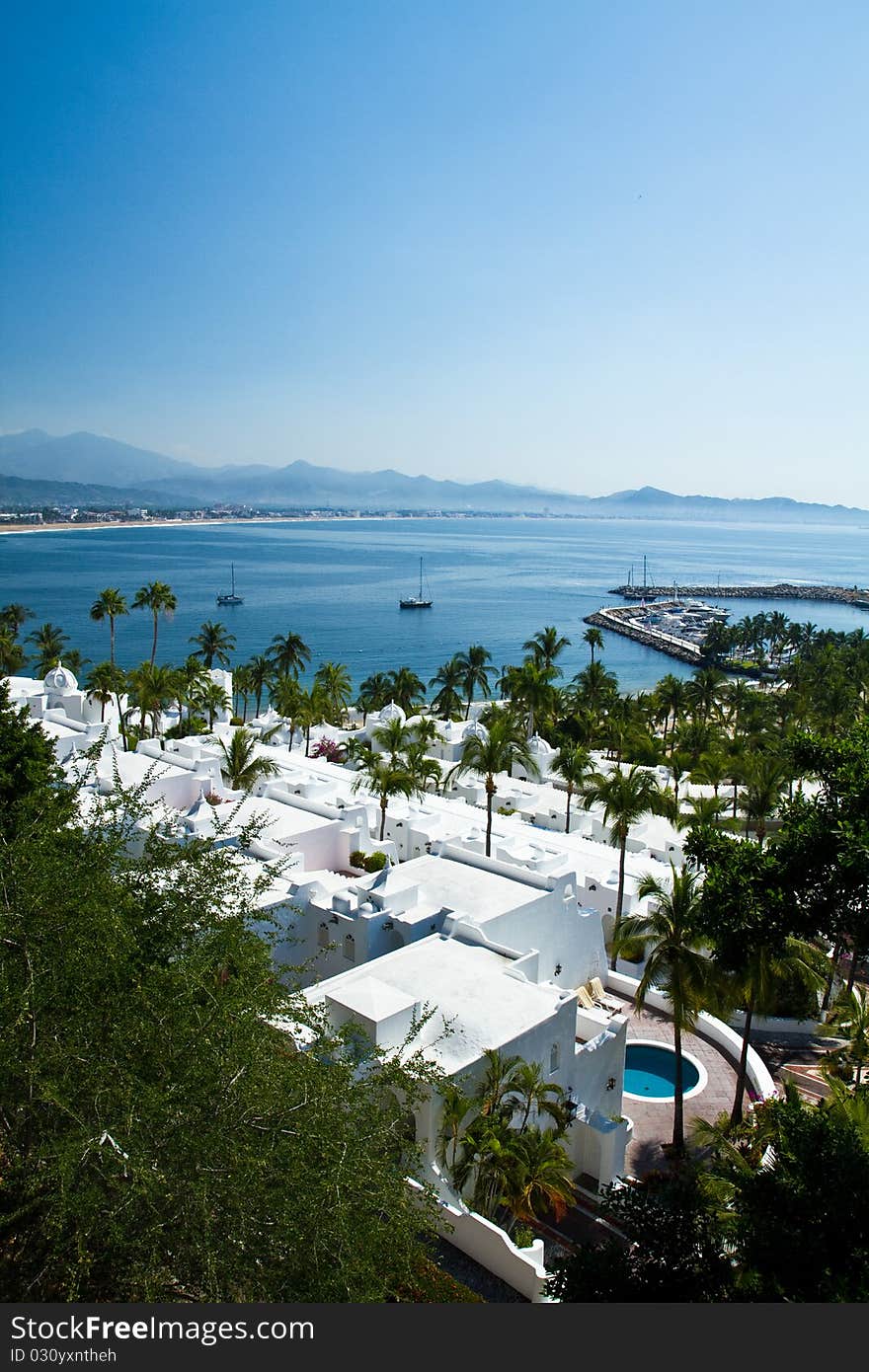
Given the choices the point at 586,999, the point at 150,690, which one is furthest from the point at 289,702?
the point at 586,999

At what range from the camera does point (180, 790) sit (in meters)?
31.6

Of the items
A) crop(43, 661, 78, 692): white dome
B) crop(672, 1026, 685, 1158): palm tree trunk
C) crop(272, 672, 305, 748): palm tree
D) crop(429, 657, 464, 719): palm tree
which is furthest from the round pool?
crop(429, 657, 464, 719): palm tree

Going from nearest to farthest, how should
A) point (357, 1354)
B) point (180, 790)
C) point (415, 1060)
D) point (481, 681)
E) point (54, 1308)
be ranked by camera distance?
point (357, 1354) < point (54, 1308) < point (415, 1060) < point (180, 790) < point (481, 681)

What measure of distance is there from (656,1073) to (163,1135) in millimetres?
15101

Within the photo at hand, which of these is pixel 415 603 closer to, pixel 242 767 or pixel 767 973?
pixel 242 767

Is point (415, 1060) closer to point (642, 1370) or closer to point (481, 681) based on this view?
point (642, 1370)

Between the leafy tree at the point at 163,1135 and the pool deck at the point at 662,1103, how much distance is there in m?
8.52

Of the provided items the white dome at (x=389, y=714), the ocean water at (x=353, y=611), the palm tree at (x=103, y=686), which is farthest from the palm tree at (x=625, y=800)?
the ocean water at (x=353, y=611)

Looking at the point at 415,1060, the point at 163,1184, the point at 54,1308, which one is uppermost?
the point at 54,1308

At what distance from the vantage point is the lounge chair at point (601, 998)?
22594 millimetres

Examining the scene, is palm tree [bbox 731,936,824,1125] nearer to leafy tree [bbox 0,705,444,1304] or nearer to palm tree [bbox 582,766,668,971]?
leafy tree [bbox 0,705,444,1304]

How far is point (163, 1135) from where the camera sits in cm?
848

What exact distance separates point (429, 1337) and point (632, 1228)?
4.29 m

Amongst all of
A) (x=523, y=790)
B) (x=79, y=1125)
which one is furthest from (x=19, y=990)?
(x=523, y=790)
